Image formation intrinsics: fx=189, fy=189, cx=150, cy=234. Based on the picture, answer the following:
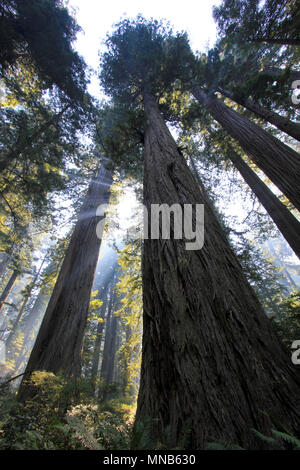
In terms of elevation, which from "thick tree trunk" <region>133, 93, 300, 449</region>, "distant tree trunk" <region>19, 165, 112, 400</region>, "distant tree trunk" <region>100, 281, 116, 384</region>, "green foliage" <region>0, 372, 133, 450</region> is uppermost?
"distant tree trunk" <region>100, 281, 116, 384</region>

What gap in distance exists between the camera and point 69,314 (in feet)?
12.4

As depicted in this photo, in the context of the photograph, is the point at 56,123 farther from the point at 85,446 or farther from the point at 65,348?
the point at 85,446

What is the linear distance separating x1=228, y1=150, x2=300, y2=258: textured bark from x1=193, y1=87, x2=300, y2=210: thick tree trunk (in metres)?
1.98

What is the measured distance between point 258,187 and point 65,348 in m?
7.55

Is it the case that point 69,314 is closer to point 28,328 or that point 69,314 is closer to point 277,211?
point 277,211

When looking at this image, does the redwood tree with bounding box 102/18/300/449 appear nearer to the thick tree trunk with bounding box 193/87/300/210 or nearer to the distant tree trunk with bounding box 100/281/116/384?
the thick tree trunk with bounding box 193/87/300/210

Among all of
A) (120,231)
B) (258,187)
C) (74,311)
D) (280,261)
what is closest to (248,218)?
(258,187)

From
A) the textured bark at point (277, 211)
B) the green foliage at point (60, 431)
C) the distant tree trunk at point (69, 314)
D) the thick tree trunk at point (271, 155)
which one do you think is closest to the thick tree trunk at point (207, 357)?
Result: the green foliage at point (60, 431)

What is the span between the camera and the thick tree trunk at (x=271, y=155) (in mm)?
3883

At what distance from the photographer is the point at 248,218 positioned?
9.55 metres

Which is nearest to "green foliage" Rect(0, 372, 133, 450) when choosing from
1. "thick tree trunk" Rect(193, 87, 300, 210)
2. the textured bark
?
"thick tree trunk" Rect(193, 87, 300, 210)

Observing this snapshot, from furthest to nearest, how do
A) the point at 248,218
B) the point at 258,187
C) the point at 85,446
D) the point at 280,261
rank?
1. the point at 280,261
2. the point at 248,218
3. the point at 258,187
4. the point at 85,446

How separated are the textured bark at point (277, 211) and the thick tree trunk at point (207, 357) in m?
4.83

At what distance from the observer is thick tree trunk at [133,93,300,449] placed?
1.00 m
